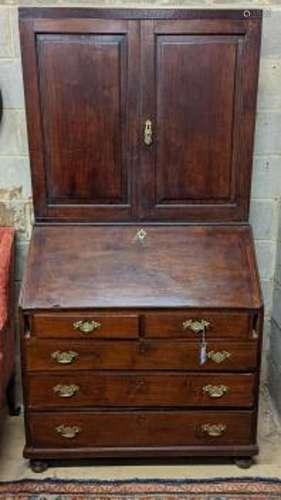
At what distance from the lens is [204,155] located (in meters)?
1.95

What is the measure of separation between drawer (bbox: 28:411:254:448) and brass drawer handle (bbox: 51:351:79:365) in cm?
23

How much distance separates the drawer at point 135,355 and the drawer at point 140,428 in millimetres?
207

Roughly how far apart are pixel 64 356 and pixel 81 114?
0.95 m

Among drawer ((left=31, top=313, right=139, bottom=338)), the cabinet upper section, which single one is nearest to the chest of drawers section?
drawer ((left=31, top=313, right=139, bottom=338))

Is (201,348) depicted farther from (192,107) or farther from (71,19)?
(71,19)

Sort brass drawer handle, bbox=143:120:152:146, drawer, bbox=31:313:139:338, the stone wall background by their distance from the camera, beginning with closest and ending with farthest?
drawer, bbox=31:313:139:338 → brass drawer handle, bbox=143:120:152:146 → the stone wall background

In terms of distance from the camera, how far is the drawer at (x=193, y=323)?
1803 mm

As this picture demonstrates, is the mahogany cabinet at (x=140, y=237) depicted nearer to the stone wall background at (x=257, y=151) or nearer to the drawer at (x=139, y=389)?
the drawer at (x=139, y=389)

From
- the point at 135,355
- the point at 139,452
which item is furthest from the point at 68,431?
the point at 135,355

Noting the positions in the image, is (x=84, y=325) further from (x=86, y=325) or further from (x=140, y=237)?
(x=140, y=237)

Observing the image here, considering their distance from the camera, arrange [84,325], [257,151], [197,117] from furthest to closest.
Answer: [257,151], [197,117], [84,325]

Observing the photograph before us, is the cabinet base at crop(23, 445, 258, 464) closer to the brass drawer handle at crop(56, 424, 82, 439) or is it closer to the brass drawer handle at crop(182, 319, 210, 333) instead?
the brass drawer handle at crop(56, 424, 82, 439)

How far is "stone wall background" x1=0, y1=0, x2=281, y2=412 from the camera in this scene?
2.01 meters

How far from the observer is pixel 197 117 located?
1.90 meters
